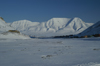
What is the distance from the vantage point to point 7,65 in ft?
27.3

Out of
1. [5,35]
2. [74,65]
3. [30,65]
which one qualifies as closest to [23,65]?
[30,65]

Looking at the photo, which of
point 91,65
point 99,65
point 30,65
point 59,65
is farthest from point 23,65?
point 99,65

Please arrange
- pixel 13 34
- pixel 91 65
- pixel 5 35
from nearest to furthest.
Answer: pixel 91 65, pixel 5 35, pixel 13 34

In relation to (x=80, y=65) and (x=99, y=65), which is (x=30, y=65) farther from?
(x=99, y=65)

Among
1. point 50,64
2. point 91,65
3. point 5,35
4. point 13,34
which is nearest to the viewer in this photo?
point 91,65

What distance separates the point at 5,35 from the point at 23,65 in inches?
1842

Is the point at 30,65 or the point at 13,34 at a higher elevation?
the point at 13,34

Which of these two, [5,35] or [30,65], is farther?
[5,35]

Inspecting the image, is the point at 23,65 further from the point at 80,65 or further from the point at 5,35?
the point at 5,35

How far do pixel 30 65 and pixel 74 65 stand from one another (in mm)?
3461

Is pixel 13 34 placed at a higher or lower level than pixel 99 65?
higher

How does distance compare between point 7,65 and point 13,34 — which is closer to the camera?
point 7,65

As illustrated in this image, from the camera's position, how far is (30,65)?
27.4 feet

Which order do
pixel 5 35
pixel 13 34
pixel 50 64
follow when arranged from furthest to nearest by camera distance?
1. pixel 13 34
2. pixel 5 35
3. pixel 50 64
